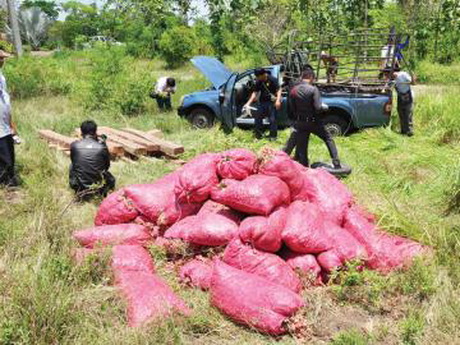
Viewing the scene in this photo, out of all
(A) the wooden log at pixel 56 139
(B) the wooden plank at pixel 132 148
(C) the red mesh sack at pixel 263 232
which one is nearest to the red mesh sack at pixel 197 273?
(C) the red mesh sack at pixel 263 232

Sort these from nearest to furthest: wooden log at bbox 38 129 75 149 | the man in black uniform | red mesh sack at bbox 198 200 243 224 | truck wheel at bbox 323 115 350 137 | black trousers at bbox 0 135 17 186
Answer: red mesh sack at bbox 198 200 243 224 < the man in black uniform < black trousers at bbox 0 135 17 186 < wooden log at bbox 38 129 75 149 < truck wheel at bbox 323 115 350 137

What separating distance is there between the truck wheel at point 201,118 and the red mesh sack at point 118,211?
4.92 meters

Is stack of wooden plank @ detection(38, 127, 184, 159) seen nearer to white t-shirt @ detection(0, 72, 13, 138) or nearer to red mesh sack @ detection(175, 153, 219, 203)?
white t-shirt @ detection(0, 72, 13, 138)

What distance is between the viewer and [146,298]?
132 inches

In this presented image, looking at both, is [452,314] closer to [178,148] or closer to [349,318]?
[349,318]

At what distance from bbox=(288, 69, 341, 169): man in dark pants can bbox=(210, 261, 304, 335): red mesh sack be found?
10.3 feet

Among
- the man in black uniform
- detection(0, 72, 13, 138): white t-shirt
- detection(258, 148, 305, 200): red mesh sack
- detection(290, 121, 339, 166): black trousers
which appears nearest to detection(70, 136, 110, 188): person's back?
the man in black uniform

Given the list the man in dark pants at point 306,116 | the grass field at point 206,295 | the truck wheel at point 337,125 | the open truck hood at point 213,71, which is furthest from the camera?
the open truck hood at point 213,71

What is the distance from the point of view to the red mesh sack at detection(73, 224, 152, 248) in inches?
172

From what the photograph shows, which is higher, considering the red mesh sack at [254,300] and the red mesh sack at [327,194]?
the red mesh sack at [327,194]

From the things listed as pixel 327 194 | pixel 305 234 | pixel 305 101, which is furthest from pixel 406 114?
pixel 305 234

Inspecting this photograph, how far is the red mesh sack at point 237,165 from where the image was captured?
4309 millimetres

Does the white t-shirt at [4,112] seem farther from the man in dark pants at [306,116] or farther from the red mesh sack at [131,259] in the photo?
the man in dark pants at [306,116]

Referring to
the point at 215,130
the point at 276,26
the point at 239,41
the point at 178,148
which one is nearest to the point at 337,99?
the point at 215,130
